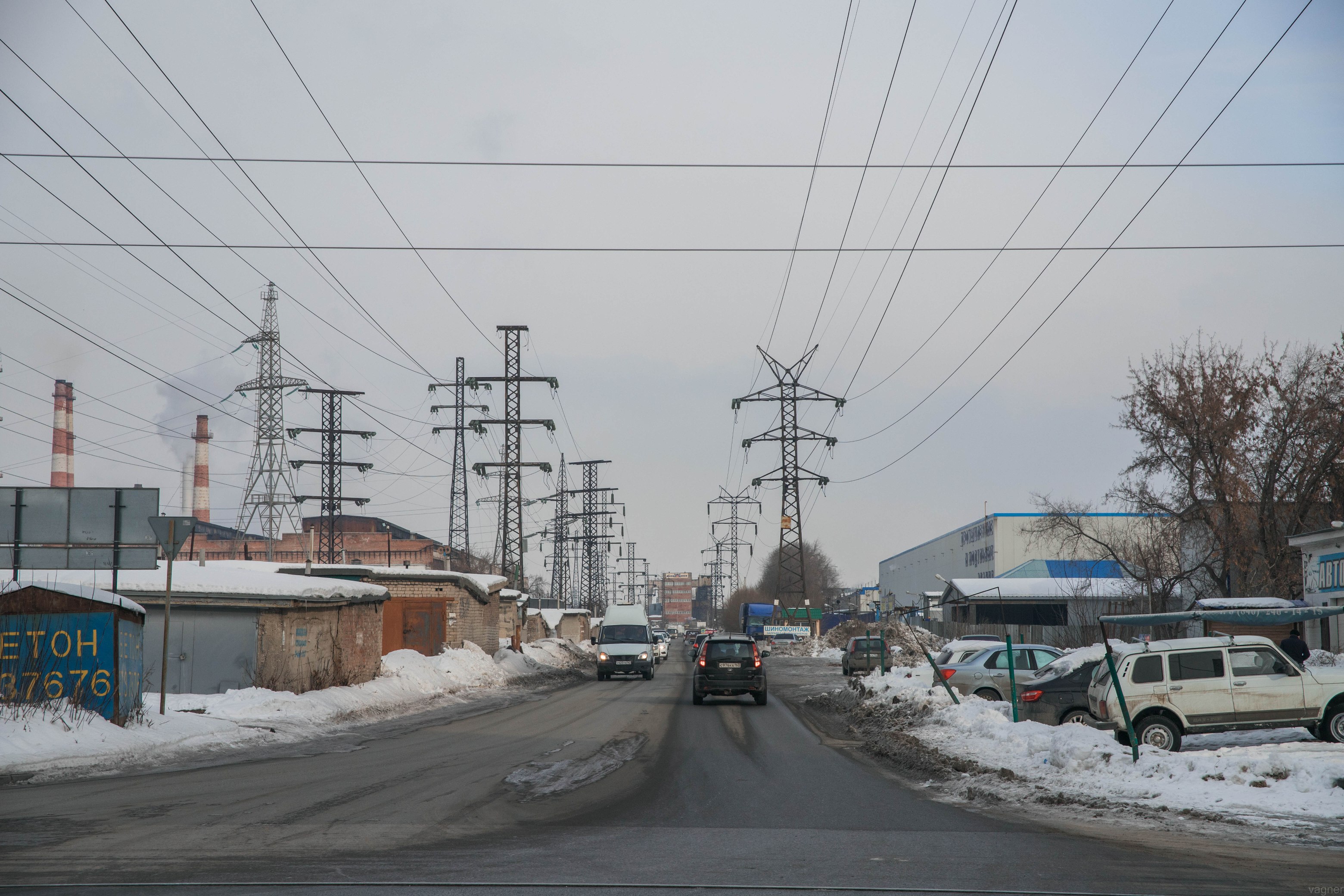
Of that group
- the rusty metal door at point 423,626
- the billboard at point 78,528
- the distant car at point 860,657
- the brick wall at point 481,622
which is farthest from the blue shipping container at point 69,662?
the distant car at point 860,657

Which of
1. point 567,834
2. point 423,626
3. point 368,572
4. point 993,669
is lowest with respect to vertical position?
point 567,834

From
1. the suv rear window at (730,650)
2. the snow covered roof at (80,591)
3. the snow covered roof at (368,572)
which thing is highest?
the snow covered roof at (368,572)

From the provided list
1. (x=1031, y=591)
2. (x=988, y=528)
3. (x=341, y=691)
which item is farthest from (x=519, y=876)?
(x=988, y=528)

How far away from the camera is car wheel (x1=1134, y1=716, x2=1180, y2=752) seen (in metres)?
14.1

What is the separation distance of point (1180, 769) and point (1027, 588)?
209ft

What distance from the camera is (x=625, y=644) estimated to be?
40750 millimetres

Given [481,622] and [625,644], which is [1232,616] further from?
[481,622]

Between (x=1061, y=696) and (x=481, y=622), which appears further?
(x=481, y=622)

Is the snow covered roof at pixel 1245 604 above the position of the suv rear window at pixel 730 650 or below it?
above

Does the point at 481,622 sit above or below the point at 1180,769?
above

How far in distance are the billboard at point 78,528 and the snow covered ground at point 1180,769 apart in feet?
51.6

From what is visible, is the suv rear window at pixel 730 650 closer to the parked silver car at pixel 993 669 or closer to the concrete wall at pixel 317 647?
the parked silver car at pixel 993 669

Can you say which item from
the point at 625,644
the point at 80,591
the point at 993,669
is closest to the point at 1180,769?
the point at 993,669

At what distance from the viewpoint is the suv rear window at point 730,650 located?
2708cm
